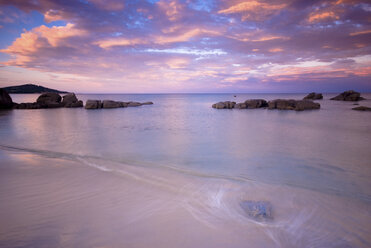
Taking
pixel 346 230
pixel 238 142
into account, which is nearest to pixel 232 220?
pixel 346 230

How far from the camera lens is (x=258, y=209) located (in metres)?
3.43

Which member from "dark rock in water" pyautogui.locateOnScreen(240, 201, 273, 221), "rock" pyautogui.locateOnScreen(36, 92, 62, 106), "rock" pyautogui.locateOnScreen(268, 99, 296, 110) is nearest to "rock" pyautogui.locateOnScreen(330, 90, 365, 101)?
"rock" pyautogui.locateOnScreen(268, 99, 296, 110)

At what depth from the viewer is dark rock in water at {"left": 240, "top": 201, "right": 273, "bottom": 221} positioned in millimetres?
3217

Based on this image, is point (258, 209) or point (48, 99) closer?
point (258, 209)

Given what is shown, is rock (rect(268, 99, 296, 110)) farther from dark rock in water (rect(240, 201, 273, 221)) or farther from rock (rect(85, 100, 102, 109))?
rock (rect(85, 100, 102, 109))

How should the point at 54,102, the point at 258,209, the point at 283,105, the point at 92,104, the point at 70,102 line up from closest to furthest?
the point at 258,209 → the point at 283,105 → the point at 92,104 → the point at 54,102 → the point at 70,102

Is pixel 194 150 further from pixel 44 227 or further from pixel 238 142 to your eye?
pixel 44 227

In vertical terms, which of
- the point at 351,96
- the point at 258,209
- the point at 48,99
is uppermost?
the point at 351,96

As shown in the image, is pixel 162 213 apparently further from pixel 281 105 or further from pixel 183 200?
pixel 281 105

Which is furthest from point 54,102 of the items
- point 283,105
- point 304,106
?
point 304,106

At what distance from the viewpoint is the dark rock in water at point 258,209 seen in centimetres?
322

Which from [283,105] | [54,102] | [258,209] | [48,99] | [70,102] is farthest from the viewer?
[70,102]

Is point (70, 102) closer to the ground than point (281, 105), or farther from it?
farther from it

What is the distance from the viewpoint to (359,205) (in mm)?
3828
